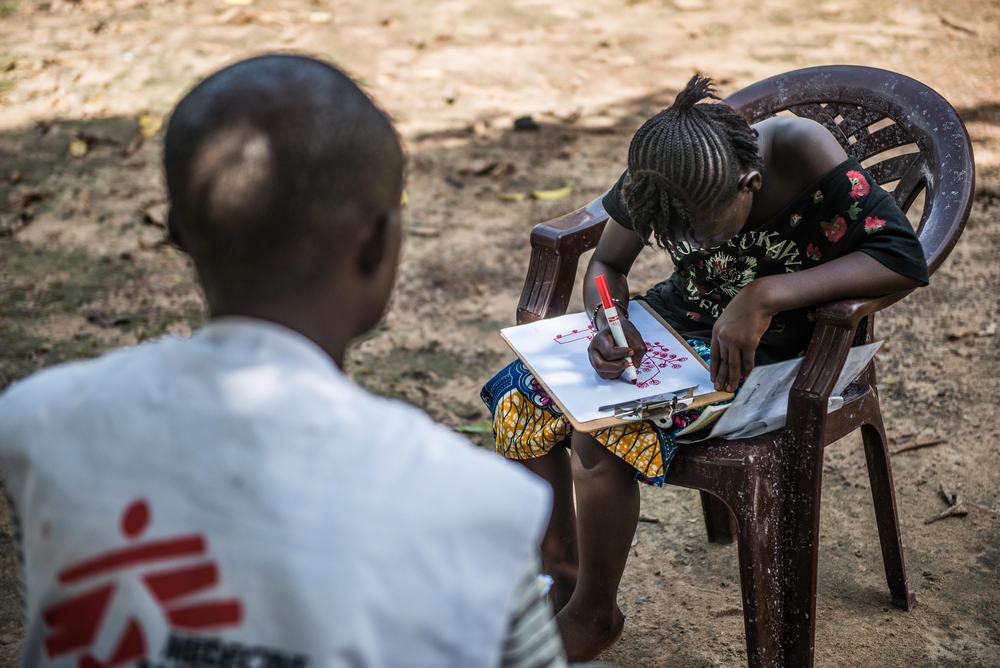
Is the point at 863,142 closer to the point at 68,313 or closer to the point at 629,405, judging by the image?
the point at 629,405

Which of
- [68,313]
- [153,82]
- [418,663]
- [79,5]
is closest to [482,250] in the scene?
[68,313]

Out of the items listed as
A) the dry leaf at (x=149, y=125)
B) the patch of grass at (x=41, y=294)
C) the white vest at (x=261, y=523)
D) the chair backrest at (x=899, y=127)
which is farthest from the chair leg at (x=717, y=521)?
the dry leaf at (x=149, y=125)

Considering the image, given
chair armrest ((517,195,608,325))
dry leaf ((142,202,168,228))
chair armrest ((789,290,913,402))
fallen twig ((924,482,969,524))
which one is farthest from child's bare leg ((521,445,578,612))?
dry leaf ((142,202,168,228))

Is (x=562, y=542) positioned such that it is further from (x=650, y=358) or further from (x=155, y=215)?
(x=155, y=215)

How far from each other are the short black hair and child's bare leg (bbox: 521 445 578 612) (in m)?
1.35

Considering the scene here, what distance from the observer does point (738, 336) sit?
192cm

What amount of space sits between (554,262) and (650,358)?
15.9 inches

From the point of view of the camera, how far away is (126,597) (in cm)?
87

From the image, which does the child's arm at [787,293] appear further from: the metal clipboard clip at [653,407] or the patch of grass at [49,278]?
the patch of grass at [49,278]

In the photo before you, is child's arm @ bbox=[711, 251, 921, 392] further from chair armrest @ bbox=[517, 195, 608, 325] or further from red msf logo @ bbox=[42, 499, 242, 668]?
red msf logo @ bbox=[42, 499, 242, 668]

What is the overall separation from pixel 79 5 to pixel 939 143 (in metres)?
6.93

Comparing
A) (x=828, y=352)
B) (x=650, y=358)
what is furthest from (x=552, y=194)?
(x=828, y=352)

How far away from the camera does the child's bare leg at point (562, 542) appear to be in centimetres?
226

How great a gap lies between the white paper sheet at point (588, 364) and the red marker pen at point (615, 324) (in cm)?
2
